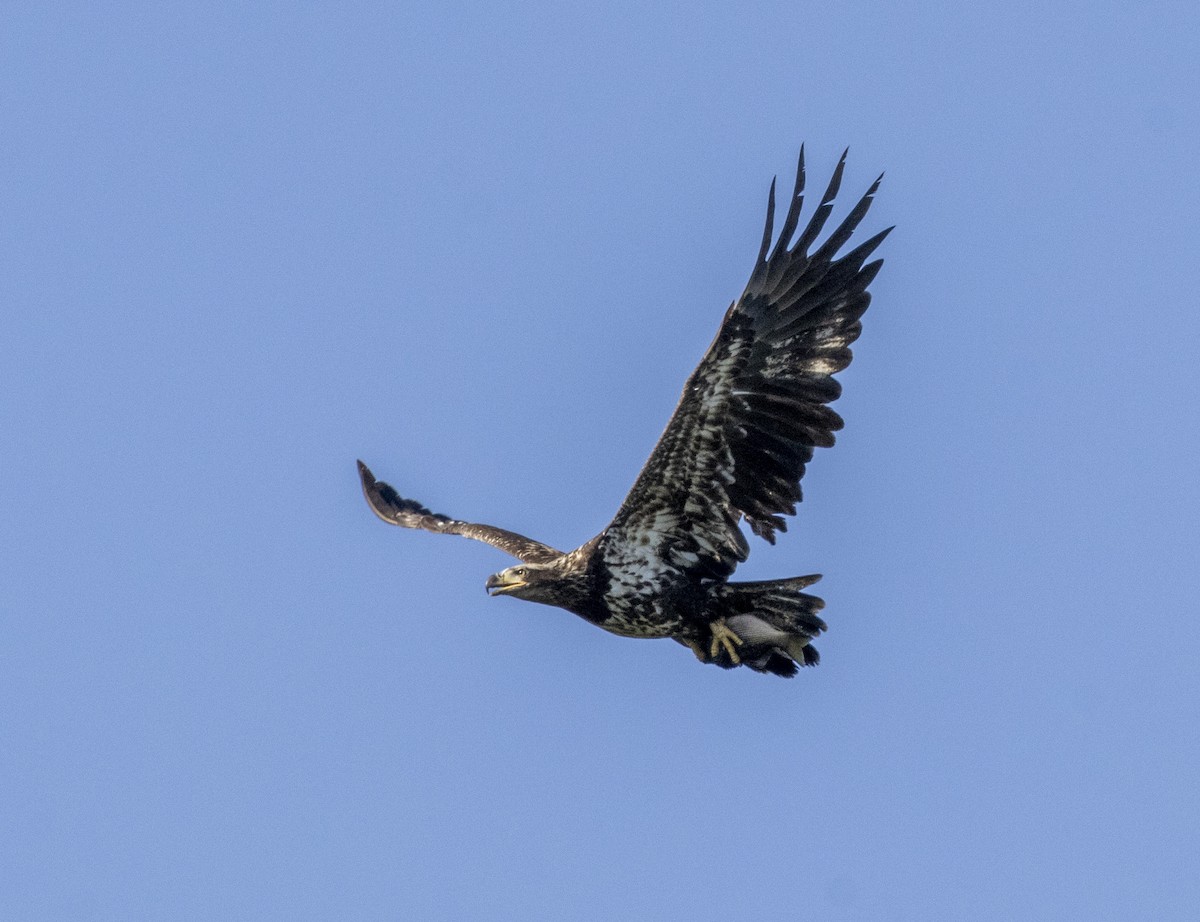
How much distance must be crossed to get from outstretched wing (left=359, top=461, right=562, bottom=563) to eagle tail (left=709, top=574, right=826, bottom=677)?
1651mm

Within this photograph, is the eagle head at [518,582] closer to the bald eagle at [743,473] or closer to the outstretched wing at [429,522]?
the bald eagle at [743,473]

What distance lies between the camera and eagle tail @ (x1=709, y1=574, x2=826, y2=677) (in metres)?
14.9

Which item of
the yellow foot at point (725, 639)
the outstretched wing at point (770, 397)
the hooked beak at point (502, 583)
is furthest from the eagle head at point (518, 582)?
the yellow foot at point (725, 639)

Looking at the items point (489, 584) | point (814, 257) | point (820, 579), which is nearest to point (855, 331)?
point (814, 257)

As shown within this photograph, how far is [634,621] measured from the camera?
50.4 ft

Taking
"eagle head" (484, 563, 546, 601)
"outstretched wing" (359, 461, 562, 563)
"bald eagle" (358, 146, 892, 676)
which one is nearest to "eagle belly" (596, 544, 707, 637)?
"bald eagle" (358, 146, 892, 676)

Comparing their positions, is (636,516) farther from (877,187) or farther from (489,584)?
(877,187)

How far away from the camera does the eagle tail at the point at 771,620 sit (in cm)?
1492

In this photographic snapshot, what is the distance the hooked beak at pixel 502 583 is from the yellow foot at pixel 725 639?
142 centimetres

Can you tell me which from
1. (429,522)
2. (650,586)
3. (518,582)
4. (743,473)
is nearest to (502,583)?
(518,582)

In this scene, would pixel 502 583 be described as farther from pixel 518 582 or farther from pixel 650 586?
pixel 650 586

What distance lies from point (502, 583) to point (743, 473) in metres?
1.98

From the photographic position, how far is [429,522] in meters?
18.7

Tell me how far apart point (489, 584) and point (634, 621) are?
110 cm
